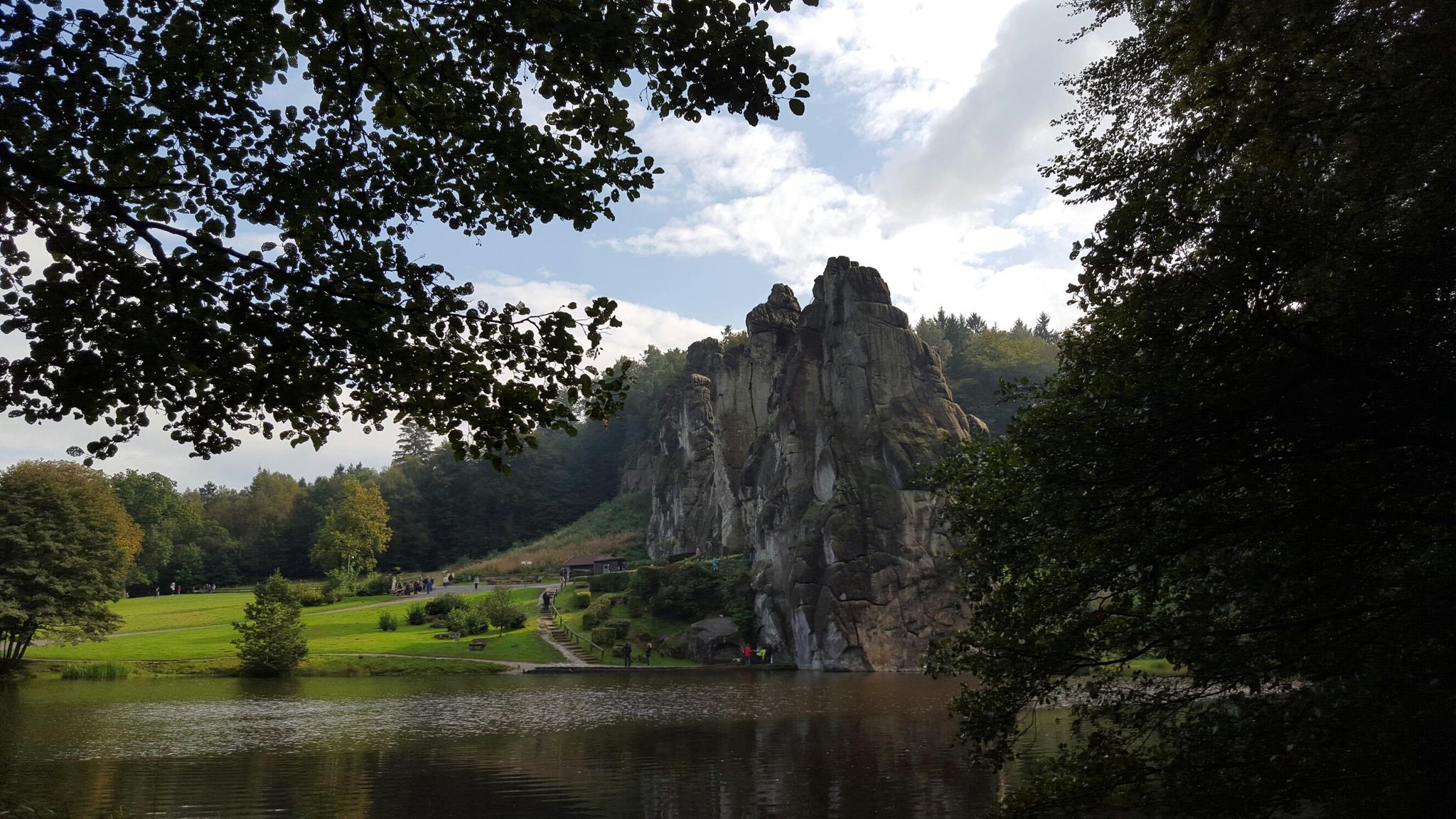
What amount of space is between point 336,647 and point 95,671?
10773 mm

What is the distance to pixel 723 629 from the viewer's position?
162 feet

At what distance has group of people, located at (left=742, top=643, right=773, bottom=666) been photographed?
4928cm

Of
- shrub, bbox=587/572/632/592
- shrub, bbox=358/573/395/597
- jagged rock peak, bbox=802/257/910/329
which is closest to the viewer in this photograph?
jagged rock peak, bbox=802/257/910/329

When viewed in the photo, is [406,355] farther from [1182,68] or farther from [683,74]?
[1182,68]

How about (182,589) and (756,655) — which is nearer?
(756,655)

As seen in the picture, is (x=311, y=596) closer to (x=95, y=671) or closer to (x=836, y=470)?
(x=95, y=671)

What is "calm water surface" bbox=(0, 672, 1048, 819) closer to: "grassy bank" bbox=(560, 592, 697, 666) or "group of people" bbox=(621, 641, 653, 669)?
"group of people" bbox=(621, 641, 653, 669)

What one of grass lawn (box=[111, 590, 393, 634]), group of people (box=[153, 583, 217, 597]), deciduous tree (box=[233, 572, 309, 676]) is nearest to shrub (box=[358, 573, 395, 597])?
grass lawn (box=[111, 590, 393, 634])

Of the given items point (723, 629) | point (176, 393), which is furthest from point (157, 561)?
point (176, 393)

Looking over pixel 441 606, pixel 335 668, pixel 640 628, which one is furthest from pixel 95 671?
pixel 640 628

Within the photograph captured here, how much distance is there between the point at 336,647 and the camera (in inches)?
1837

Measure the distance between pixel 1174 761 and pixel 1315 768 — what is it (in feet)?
3.95

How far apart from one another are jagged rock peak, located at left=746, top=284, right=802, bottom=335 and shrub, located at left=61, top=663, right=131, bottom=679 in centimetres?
4409

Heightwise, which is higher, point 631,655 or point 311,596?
point 311,596
